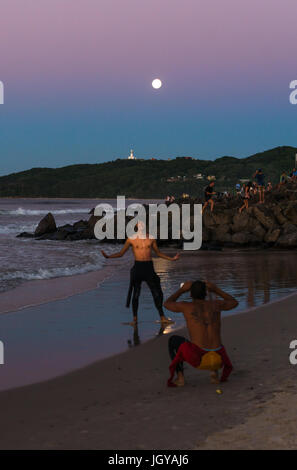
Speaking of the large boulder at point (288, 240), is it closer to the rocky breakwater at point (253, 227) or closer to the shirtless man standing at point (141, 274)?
the rocky breakwater at point (253, 227)

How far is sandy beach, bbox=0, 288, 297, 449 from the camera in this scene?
4.59m

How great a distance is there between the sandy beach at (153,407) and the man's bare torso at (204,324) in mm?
492

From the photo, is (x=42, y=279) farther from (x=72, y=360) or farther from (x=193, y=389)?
(x=193, y=389)

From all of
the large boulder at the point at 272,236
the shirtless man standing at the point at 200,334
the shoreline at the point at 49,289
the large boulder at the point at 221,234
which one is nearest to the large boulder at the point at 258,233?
the large boulder at the point at 272,236

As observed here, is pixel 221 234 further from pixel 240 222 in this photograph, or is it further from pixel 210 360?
pixel 210 360

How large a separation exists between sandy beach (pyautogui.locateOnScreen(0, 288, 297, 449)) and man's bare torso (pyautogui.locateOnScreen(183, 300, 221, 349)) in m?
0.49

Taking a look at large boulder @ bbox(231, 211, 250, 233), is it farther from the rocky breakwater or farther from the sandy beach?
the sandy beach

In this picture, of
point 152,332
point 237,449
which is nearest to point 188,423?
point 237,449

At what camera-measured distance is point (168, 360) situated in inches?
290

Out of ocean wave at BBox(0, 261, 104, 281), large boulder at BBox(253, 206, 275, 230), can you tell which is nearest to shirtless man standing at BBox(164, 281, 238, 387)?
ocean wave at BBox(0, 261, 104, 281)

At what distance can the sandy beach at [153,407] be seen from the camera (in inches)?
181

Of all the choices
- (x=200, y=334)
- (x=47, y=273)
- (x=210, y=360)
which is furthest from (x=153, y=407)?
(x=47, y=273)

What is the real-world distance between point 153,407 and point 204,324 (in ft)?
3.48

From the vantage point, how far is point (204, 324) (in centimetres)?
602
